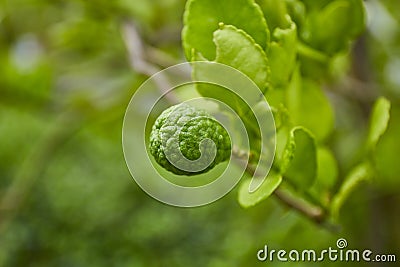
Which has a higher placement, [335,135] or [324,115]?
[324,115]

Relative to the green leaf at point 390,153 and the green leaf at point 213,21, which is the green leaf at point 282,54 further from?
the green leaf at point 390,153

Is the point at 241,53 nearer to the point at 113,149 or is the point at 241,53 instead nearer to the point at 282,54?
the point at 282,54

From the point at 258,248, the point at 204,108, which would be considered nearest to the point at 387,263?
Result: the point at 258,248

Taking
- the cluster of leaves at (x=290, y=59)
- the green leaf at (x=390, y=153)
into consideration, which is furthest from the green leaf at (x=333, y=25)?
the green leaf at (x=390, y=153)

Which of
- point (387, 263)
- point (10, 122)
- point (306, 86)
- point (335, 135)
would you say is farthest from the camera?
point (10, 122)

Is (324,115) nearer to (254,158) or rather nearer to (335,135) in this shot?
(254,158)

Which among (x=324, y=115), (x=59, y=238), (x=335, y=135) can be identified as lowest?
(x=59, y=238)

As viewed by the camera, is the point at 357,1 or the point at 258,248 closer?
the point at 357,1
